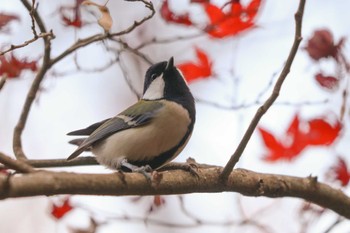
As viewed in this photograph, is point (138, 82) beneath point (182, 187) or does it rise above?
beneath

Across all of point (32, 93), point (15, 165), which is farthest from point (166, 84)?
point (15, 165)

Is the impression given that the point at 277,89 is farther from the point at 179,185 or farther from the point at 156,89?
the point at 156,89

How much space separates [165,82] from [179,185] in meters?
1.02

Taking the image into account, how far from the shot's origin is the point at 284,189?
292 centimetres

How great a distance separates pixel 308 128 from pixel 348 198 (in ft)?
1.62

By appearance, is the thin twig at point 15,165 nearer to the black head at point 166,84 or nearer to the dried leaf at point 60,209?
the black head at point 166,84

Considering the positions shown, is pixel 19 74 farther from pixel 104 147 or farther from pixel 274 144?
pixel 274 144

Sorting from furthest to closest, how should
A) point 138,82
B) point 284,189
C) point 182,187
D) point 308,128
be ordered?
1. point 138,82
2. point 308,128
3. point 284,189
4. point 182,187

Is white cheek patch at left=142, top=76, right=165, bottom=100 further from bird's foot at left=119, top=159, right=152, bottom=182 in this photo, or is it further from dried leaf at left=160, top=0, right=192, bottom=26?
bird's foot at left=119, top=159, right=152, bottom=182

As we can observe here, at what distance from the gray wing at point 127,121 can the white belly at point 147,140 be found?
4 cm

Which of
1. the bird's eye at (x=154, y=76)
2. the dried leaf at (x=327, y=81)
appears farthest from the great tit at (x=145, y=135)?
the dried leaf at (x=327, y=81)

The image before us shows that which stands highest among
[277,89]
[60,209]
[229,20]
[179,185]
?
[229,20]

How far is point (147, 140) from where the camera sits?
2990 mm

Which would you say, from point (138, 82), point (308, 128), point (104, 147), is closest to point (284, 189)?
point (308, 128)
